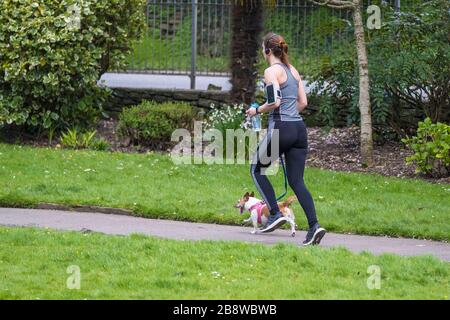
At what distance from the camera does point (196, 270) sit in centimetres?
782

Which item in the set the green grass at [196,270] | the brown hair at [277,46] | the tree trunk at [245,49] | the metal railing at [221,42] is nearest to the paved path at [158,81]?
the metal railing at [221,42]

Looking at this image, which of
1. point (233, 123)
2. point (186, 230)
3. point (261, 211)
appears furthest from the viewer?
point (233, 123)

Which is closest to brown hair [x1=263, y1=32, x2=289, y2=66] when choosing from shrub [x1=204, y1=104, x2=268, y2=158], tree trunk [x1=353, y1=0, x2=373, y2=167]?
tree trunk [x1=353, y1=0, x2=373, y2=167]

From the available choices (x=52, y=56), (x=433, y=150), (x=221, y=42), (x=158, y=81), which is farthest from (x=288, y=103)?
→ (x=221, y=42)

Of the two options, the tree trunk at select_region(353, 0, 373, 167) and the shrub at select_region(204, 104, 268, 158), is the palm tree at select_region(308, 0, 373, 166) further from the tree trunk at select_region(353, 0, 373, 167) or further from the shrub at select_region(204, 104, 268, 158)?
the shrub at select_region(204, 104, 268, 158)

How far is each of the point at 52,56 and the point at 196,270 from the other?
277 inches

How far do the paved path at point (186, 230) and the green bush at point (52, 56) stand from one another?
3952mm

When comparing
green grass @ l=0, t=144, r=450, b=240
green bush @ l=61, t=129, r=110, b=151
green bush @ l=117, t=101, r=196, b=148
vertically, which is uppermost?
green bush @ l=117, t=101, r=196, b=148

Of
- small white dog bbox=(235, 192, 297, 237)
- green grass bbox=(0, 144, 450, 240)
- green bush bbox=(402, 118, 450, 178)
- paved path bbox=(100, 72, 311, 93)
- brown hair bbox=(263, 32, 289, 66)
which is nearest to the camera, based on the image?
brown hair bbox=(263, 32, 289, 66)

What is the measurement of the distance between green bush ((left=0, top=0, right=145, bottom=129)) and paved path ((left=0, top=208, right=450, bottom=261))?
3952 millimetres

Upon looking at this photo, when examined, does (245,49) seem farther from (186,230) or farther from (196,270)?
(196,270)

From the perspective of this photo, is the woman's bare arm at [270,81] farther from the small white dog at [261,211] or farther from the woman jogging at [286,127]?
the small white dog at [261,211]

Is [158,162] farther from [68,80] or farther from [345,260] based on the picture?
[345,260]

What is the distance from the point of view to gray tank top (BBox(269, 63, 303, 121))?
892cm
